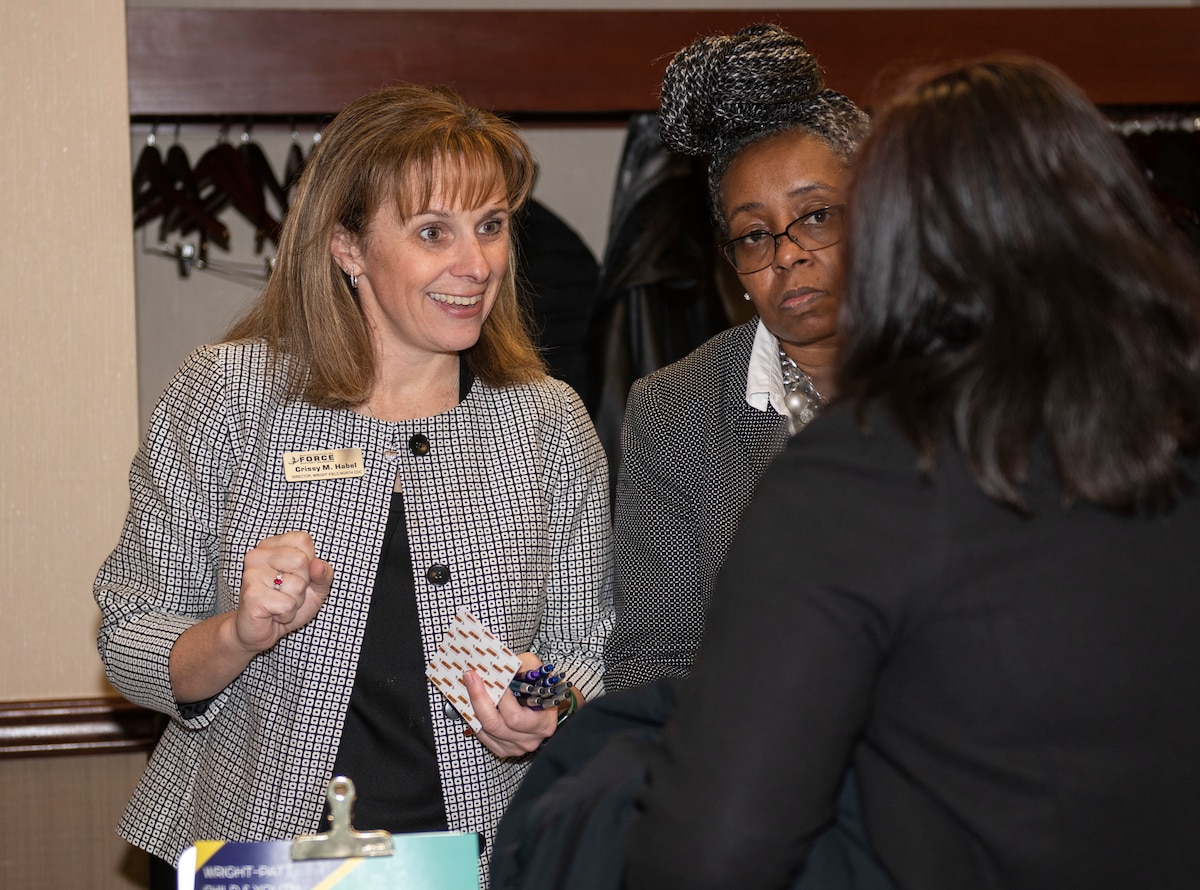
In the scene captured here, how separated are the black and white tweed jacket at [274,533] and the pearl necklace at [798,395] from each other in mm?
446

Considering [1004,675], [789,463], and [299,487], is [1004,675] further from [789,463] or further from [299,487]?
[299,487]

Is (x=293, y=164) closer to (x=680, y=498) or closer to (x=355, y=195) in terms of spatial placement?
(x=355, y=195)

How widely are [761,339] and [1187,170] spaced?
187 cm

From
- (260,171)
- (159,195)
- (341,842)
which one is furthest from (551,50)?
(341,842)

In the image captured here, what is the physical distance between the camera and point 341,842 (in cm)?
129

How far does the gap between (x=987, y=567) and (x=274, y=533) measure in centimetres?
122

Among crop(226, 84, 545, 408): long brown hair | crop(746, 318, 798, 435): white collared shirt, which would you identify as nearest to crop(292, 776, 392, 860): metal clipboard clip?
crop(226, 84, 545, 408): long brown hair

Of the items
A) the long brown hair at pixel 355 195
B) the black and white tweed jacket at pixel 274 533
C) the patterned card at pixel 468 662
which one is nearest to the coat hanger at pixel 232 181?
the long brown hair at pixel 355 195

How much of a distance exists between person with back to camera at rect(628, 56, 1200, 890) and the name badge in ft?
3.36

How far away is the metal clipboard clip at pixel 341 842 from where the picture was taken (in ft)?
4.22

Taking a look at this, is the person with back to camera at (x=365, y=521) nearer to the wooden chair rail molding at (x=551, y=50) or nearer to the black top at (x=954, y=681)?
the black top at (x=954, y=681)

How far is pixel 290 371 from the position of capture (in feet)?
6.54

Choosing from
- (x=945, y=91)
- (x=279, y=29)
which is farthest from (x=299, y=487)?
(x=279, y=29)

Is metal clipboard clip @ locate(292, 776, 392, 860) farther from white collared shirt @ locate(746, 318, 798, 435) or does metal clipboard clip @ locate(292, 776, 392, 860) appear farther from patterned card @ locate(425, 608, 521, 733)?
→ white collared shirt @ locate(746, 318, 798, 435)
